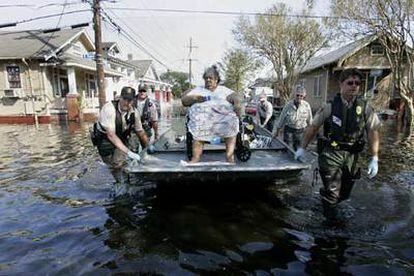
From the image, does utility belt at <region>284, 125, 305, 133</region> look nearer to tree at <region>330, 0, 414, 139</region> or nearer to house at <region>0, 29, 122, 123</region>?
tree at <region>330, 0, 414, 139</region>

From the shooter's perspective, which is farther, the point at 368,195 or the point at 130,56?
the point at 130,56

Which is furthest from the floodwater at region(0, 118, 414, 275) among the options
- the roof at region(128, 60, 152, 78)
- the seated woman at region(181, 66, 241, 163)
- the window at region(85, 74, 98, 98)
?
the roof at region(128, 60, 152, 78)

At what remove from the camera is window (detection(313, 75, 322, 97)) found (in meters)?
25.8

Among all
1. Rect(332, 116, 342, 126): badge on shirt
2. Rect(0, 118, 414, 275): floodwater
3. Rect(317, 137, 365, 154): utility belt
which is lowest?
Rect(0, 118, 414, 275): floodwater

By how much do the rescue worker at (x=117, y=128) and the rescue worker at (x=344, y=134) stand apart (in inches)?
101

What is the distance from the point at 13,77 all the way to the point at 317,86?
20721mm

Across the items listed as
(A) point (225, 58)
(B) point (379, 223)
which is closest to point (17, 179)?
(B) point (379, 223)

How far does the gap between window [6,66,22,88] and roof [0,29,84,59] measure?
3.05 ft

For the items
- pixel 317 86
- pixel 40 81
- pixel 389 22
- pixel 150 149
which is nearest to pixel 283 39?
pixel 317 86

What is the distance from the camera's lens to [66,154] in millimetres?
9617

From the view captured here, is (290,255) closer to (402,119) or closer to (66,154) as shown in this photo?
(66,154)

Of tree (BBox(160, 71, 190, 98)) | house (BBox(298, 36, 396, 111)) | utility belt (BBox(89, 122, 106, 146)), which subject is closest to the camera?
utility belt (BBox(89, 122, 106, 146))

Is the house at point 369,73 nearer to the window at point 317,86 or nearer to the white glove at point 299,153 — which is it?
the window at point 317,86

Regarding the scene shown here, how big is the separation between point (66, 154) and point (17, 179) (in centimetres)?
277
